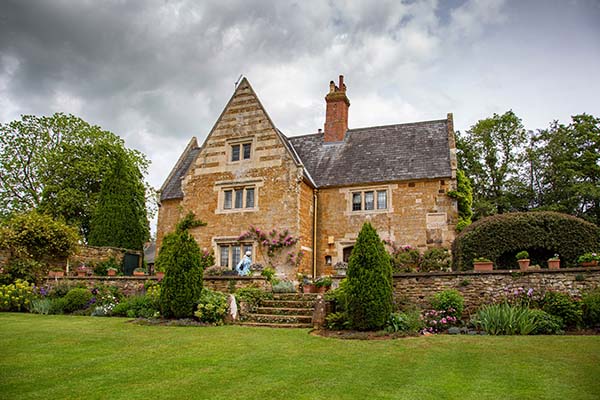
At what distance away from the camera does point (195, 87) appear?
1611 cm

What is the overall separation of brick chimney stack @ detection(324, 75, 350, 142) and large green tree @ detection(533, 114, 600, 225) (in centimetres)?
1516

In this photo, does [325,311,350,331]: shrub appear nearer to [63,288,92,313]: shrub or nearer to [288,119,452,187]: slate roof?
[63,288,92,313]: shrub

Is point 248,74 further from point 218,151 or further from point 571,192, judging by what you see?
point 571,192

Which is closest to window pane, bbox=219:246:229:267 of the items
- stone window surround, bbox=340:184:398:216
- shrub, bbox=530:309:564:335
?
stone window surround, bbox=340:184:398:216

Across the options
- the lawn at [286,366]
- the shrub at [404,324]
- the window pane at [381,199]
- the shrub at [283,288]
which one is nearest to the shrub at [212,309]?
the lawn at [286,366]

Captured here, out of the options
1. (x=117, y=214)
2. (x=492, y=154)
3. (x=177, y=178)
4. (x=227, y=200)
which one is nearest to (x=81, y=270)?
(x=227, y=200)

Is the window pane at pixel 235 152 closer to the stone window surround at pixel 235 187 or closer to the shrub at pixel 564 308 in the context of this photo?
the stone window surround at pixel 235 187

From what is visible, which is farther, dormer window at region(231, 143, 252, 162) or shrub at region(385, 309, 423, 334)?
dormer window at region(231, 143, 252, 162)

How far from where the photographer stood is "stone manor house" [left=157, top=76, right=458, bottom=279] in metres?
20.5

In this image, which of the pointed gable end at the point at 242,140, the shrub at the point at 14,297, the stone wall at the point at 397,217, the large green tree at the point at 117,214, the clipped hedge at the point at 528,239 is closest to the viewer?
the clipped hedge at the point at 528,239

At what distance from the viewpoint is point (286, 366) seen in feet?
25.3

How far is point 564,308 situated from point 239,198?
1454 centimetres

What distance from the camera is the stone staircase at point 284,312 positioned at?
13.0 meters

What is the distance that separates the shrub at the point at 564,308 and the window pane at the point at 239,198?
13.8 meters
